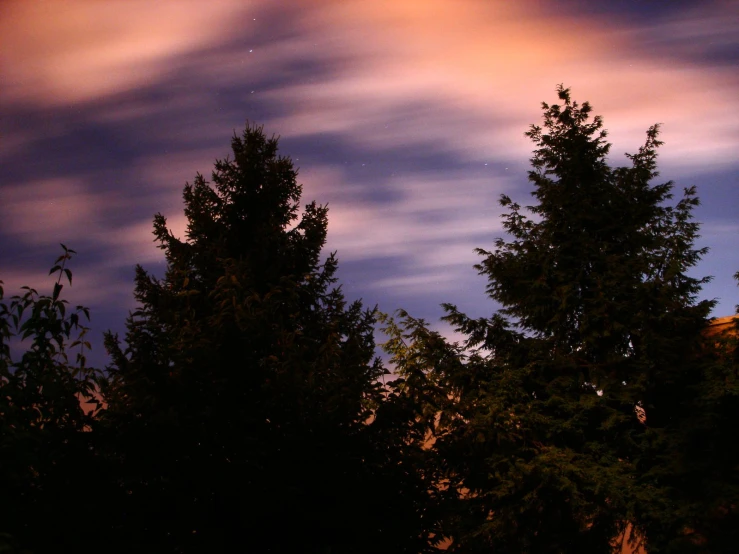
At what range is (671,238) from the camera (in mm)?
22375

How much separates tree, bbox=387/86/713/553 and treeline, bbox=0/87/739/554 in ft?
0.25

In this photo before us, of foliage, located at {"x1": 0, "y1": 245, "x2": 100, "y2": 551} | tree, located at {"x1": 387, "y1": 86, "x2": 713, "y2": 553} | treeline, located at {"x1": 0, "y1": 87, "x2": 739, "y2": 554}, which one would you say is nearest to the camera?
foliage, located at {"x1": 0, "y1": 245, "x2": 100, "y2": 551}

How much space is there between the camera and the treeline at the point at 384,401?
27.6ft

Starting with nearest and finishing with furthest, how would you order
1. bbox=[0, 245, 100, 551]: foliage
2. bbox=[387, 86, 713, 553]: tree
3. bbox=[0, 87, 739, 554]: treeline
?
bbox=[0, 245, 100, 551]: foliage < bbox=[0, 87, 739, 554]: treeline < bbox=[387, 86, 713, 553]: tree

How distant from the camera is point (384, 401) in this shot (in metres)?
10.7

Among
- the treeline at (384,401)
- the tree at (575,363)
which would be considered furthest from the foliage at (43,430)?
the tree at (575,363)

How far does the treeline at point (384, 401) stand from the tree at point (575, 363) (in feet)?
0.25

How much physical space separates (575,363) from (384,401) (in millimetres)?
11830

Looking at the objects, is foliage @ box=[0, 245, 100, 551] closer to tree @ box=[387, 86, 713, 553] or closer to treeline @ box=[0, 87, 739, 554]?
treeline @ box=[0, 87, 739, 554]

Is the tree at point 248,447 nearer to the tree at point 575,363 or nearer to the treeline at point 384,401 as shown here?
the treeline at point 384,401

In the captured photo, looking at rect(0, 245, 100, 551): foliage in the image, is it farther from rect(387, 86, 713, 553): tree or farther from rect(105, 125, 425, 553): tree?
rect(387, 86, 713, 553): tree

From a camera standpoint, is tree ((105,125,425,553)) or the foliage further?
tree ((105,125,425,553))

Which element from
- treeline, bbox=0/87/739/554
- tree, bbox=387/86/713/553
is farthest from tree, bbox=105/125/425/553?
tree, bbox=387/86/713/553

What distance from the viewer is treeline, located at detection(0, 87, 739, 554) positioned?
841cm
